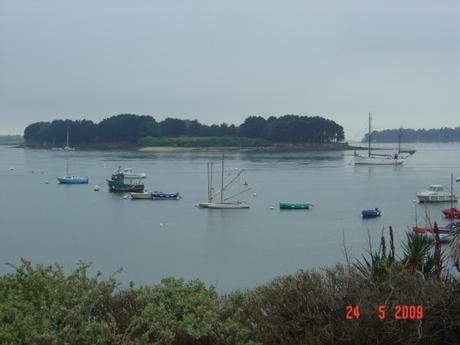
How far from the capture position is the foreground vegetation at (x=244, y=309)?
5.55 metres

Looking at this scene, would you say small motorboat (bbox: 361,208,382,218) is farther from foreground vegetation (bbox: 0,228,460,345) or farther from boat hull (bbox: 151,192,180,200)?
foreground vegetation (bbox: 0,228,460,345)

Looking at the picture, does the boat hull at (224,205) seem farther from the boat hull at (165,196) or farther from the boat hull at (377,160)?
the boat hull at (377,160)

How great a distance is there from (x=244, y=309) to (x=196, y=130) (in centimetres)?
15220

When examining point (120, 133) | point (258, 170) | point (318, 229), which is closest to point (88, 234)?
point (318, 229)

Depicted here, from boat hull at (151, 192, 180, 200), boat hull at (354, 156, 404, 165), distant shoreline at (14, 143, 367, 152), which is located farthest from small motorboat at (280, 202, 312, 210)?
distant shoreline at (14, 143, 367, 152)

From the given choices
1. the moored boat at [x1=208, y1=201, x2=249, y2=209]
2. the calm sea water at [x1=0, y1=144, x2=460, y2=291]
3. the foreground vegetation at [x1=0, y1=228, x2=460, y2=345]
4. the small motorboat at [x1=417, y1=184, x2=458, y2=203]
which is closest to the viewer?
the foreground vegetation at [x1=0, y1=228, x2=460, y2=345]

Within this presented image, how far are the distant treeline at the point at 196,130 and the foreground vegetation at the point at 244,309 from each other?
13739 centimetres

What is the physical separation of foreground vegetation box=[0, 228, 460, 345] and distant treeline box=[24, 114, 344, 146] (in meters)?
137

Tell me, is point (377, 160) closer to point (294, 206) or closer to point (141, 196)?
point (141, 196)

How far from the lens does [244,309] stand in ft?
21.1

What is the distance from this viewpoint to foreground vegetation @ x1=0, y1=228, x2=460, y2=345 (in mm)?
5551

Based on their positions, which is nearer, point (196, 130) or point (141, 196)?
point (141, 196)

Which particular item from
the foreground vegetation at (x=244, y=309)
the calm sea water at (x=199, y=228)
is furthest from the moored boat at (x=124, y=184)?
the foreground vegetation at (x=244, y=309)

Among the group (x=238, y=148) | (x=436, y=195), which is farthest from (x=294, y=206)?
(x=238, y=148)
